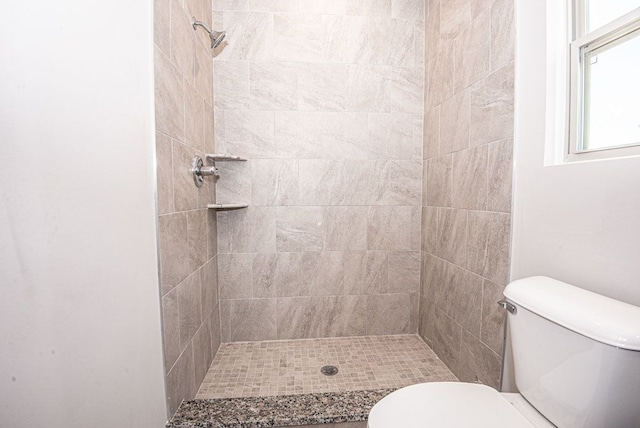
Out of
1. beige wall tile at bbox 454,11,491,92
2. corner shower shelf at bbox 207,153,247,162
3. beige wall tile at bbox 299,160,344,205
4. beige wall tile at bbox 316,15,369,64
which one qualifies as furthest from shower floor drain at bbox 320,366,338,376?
beige wall tile at bbox 316,15,369,64

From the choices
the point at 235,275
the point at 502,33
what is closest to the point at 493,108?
the point at 502,33

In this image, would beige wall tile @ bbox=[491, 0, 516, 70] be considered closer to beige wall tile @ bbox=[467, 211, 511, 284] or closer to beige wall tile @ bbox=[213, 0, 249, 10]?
beige wall tile @ bbox=[467, 211, 511, 284]

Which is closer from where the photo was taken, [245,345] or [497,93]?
[497,93]

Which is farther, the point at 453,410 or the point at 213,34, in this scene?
the point at 213,34

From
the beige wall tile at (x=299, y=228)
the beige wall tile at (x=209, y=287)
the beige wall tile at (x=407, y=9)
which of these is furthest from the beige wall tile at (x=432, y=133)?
the beige wall tile at (x=209, y=287)

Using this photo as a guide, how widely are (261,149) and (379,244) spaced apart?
41.3 inches

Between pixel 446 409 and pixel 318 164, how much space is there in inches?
60.0

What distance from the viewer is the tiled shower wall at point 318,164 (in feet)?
6.54

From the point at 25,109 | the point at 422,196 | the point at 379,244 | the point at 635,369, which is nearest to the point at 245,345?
the point at 379,244

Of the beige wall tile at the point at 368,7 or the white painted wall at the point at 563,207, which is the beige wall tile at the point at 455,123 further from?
the beige wall tile at the point at 368,7

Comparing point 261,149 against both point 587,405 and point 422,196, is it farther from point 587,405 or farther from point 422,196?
point 587,405

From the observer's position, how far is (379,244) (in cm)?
214

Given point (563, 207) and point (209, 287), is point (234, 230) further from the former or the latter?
point (563, 207)

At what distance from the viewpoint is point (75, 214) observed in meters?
0.83
